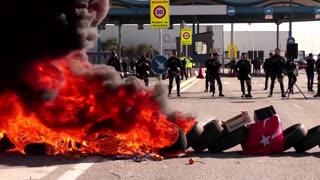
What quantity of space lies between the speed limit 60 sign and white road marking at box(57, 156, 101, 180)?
11.2 meters

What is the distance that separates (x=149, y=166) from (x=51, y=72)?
192cm

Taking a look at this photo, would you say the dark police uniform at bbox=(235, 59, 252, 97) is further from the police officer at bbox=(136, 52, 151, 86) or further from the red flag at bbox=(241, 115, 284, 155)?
the red flag at bbox=(241, 115, 284, 155)

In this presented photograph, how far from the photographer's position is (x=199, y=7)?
4522 centimetres

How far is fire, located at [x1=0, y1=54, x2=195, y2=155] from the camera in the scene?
7754 millimetres

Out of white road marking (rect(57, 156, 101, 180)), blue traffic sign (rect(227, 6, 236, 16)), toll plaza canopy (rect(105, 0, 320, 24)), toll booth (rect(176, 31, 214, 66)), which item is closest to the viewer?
white road marking (rect(57, 156, 101, 180))

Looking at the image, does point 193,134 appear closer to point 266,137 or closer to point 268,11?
point 266,137

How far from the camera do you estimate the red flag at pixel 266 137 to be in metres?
8.41

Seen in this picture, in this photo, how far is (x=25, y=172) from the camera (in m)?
7.06

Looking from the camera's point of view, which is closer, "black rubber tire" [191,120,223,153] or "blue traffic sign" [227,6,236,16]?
"black rubber tire" [191,120,223,153]

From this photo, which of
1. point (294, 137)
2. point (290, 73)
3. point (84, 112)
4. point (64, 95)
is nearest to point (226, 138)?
point (294, 137)

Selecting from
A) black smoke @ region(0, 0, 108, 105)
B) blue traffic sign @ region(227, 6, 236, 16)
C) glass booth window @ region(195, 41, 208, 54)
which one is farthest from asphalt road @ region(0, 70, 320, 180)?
blue traffic sign @ region(227, 6, 236, 16)

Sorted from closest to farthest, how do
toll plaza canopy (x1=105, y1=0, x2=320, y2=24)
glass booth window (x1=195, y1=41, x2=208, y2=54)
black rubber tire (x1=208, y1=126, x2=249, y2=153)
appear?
black rubber tire (x1=208, y1=126, x2=249, y2=153) < glass booth window (x1=195, y1=41, x2=208, y2=54) < toll plaza canopy (x1=105, y1=0, x2=320, y2=24)

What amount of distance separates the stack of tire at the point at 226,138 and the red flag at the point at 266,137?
11cm

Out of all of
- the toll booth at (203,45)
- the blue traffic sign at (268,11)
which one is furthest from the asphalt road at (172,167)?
the blue traffic sign at (268,11)
